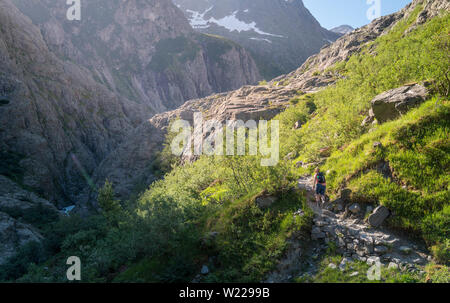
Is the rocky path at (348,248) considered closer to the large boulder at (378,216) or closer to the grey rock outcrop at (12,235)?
the large boulder at (378,216)

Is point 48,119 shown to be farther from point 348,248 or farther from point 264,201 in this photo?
point 348,248

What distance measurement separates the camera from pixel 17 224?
106 ft

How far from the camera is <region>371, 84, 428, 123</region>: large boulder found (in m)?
13.9

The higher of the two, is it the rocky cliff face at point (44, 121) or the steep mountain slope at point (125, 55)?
the steep mountain slope at point (125, 55)

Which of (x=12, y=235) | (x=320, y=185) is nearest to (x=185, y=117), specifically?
(x=12, y=235)

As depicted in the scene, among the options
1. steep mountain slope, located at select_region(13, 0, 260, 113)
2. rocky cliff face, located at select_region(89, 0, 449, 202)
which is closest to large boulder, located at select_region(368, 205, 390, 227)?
rocky cliff face, located at select_region(89, 0, 449, 202)

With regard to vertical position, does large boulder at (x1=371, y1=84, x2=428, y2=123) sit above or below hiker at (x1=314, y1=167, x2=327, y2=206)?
above

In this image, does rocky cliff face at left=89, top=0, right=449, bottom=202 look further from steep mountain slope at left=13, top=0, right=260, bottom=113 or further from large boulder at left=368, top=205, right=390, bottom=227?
steep mountain slope at left=13, top=0, right=260, bottom=113

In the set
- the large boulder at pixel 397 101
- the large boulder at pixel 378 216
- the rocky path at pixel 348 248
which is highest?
the large boulder at pixel 397 101

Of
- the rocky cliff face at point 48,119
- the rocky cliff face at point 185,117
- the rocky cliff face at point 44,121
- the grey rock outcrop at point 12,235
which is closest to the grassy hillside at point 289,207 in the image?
the grey rock outcrop at point 12,235

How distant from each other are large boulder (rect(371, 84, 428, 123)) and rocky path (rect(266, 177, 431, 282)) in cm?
837

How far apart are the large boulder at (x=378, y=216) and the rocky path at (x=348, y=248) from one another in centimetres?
25

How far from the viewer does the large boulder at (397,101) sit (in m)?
13.9
